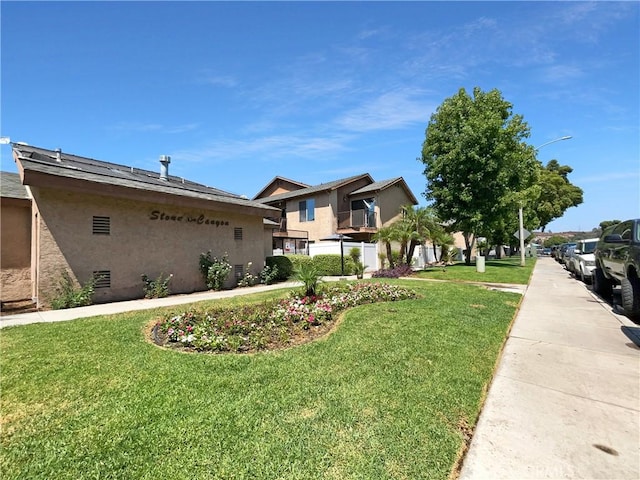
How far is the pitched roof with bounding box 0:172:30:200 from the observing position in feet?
32.3

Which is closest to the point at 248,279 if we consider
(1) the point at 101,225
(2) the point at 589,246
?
(1) the point at 101,225

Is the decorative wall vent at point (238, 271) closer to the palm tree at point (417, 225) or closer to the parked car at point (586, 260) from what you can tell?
the palm tree at point (417, 225)

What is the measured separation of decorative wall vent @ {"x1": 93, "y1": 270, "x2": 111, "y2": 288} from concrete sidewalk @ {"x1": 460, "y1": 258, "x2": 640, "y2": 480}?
34.7ft

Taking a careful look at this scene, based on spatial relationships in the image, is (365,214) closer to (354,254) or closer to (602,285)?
(354,254)

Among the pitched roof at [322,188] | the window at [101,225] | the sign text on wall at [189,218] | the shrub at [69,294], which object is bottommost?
the shrub at [69,294]

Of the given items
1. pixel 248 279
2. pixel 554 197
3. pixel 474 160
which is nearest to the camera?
pixel 248 279

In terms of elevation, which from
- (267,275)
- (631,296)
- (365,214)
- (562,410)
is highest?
(365,214)

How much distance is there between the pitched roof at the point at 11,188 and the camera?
9836mm

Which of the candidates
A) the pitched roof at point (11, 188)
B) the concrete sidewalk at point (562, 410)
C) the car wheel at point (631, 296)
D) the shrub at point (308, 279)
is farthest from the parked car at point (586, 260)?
the pitched roof at point (11, 188)

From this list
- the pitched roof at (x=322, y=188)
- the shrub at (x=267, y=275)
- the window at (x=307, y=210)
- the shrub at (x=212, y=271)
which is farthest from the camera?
the window at (x=307, y=210)

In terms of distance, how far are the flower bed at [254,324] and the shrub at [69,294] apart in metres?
4.33

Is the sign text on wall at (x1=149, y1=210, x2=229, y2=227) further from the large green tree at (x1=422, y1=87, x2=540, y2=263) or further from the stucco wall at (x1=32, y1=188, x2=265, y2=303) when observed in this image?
the large green tree at (x1=422, y1=87, x2=540, y2=263)

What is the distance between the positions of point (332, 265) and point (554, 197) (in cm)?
4615

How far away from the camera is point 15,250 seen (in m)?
9.89
